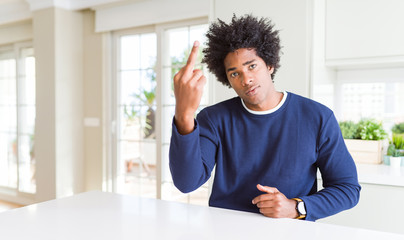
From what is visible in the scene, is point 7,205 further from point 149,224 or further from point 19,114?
point 149,224

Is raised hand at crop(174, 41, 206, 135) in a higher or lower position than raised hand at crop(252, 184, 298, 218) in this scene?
higher

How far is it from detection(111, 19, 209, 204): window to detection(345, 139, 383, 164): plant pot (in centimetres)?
143

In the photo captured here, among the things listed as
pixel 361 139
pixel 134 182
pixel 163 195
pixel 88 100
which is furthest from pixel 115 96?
pixel 361 139

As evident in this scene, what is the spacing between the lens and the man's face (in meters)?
1.25

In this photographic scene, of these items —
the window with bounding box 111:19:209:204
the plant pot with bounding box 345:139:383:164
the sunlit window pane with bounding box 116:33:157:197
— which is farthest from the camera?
the sunlit window pane with bounding box 116:33:157:197

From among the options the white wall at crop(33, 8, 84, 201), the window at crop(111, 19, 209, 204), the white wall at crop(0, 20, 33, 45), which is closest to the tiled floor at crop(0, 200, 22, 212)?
the white wall at crop(33, 8, 84, 201)

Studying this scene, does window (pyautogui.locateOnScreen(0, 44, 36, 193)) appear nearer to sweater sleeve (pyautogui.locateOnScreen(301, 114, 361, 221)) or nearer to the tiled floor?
the tiled floor

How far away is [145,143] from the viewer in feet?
12.4

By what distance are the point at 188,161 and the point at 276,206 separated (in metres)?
0.29

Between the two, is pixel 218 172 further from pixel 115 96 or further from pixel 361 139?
pixel 115 96

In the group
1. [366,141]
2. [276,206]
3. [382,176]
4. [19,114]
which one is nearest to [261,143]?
[276,206]

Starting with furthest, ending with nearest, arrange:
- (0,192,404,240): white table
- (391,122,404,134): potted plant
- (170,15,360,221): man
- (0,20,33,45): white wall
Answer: (0,20,33,45): white wall
(391,122,404,134): potted plant
(170,15,360,221): man
(0,192,404,240): white table

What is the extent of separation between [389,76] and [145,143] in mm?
2333

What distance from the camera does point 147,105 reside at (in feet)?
12.2
